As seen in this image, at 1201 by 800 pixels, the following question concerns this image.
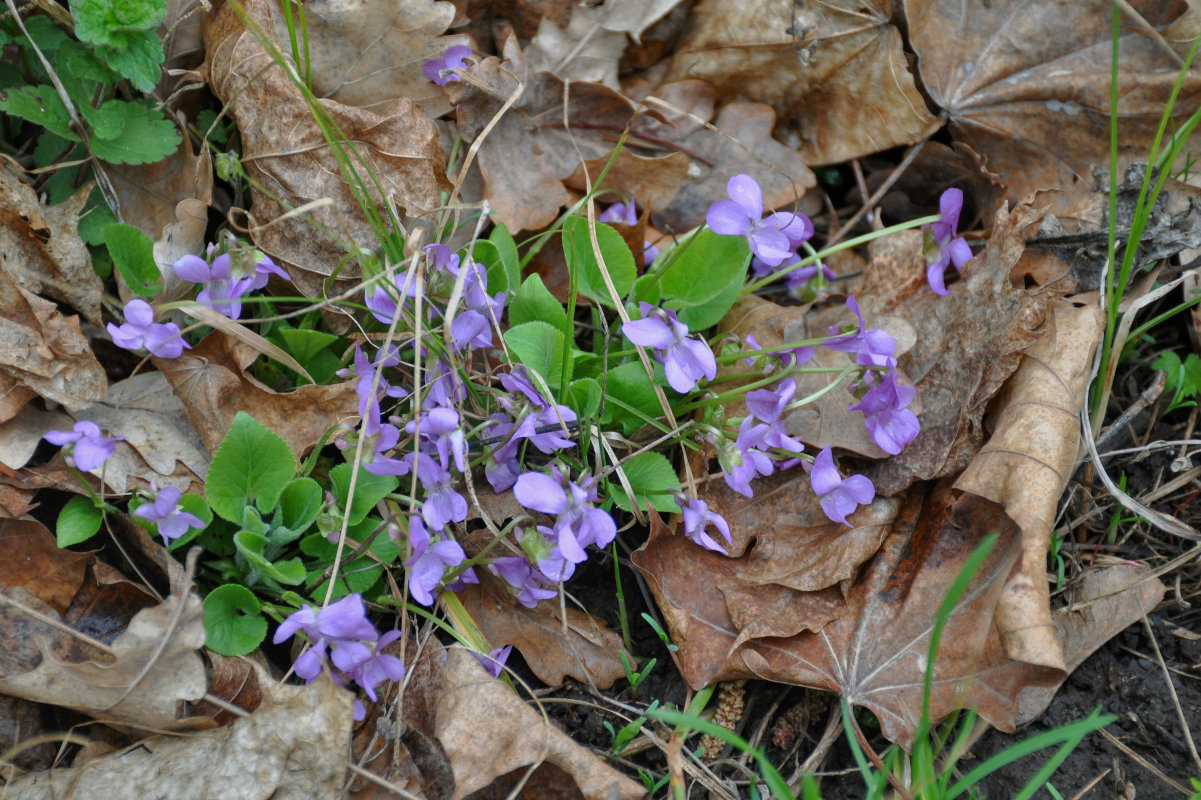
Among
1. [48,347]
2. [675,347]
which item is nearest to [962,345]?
[675,347]

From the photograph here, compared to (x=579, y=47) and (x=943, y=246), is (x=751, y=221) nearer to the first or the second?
(x=943, y=246)

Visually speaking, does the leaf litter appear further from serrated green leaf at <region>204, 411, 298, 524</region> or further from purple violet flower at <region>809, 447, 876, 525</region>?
serrated green leaf at <region>204, 411, 298, 524</region>

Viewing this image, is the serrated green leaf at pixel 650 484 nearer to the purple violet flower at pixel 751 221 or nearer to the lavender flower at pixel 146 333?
the purple violet flower at pixel 751 221

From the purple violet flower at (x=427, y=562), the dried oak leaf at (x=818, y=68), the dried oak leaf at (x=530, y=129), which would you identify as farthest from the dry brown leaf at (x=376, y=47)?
the purple violet flower at (x=427, y=562)

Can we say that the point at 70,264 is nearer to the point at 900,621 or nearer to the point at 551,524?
the point at 551,524

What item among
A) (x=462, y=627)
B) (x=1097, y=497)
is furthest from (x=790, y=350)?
(x=462, y=627)
